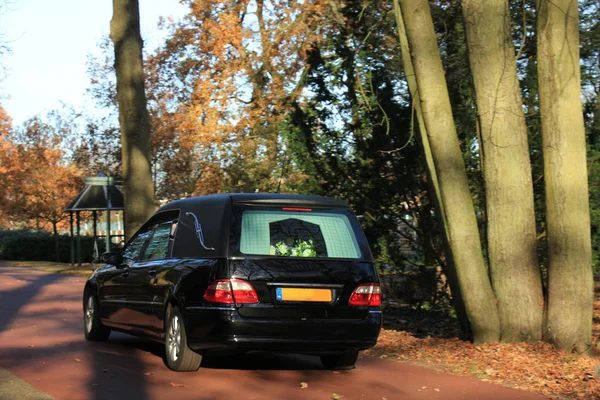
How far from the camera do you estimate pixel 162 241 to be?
32.0 ft

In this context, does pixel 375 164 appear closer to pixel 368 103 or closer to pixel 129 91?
pixel 368 103

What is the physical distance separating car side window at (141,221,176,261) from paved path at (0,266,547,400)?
1129mm

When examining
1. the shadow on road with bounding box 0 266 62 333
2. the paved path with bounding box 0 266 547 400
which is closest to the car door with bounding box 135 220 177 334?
the paved path with bounding box 0 266 547 400

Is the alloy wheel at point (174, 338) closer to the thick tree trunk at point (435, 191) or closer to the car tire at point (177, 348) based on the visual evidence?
the car tire at point (177, 348)

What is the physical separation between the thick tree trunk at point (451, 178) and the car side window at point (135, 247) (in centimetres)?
352

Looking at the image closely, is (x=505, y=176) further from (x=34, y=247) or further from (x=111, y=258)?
(x=34, y=247)

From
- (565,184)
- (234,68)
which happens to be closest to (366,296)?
(565,184)

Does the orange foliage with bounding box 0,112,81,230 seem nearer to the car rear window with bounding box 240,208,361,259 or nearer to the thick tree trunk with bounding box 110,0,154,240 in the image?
the thick tree trunk with bounding box 110,0,154,240

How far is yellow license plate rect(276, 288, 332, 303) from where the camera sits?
27.2 ft

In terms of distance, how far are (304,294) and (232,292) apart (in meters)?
0.69

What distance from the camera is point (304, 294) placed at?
27.4 feet

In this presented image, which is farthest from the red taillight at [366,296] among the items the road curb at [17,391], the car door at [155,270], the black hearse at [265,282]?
the road curb at [17,391]

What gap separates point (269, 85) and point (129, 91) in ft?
31.6

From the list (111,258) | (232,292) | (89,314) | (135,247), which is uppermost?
(135,247)
